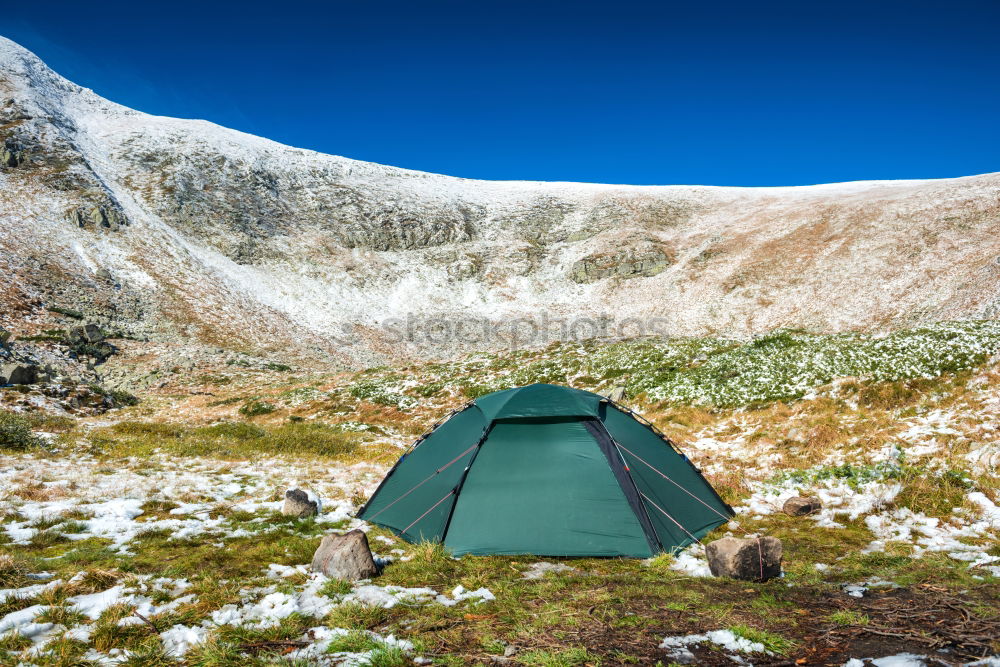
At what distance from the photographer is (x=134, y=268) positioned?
153 ft

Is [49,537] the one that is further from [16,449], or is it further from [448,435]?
[16,449]

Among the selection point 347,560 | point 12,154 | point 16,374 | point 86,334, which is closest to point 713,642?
point 347,560

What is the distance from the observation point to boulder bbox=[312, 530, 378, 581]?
6145 millimetres

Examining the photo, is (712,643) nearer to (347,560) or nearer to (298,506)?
(347,560)

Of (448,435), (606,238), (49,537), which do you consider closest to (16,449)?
(49,537)

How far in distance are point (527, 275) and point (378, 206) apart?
90.7 ft

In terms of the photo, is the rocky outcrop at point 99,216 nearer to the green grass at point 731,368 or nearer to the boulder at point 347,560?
the green grass at point 731,368

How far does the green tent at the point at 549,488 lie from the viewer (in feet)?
23.8

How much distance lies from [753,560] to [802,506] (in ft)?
12.0

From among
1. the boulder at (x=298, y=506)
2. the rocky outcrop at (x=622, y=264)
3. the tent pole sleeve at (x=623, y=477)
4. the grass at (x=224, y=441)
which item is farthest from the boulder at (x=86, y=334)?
the rocky outcrop at (x=622, y=264)

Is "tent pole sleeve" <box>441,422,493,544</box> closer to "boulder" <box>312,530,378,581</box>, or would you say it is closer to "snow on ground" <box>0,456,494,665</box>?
"snow on ground" <box>0,456,494,665</box>

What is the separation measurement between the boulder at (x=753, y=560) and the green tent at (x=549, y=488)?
119 centimetres

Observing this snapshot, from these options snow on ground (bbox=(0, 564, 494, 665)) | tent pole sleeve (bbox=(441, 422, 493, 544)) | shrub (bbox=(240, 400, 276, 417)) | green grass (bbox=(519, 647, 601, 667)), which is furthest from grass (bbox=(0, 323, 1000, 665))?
shrub (bbox=(240, 400, 276, 417))

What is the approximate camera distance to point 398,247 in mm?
67625
